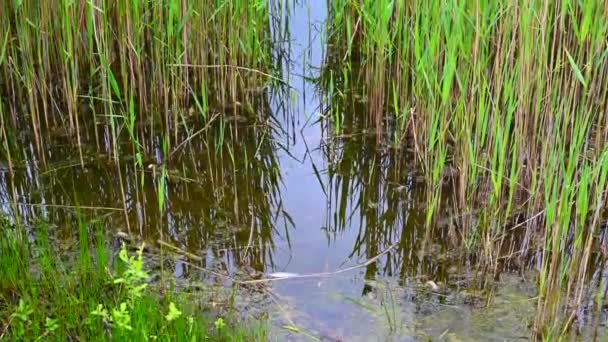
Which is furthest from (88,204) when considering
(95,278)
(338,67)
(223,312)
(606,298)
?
(606,298)

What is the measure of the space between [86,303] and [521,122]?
1.71 metres

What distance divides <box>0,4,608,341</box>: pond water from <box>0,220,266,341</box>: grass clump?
231 mm

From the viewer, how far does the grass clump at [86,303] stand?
1.93 metres

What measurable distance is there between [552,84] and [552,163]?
0.48 m

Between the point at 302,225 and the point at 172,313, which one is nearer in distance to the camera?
the point at 172,313

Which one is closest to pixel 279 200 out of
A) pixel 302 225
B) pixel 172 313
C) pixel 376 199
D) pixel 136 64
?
pixel 302 225

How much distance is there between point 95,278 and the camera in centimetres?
224

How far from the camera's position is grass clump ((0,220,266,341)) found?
1.93 m

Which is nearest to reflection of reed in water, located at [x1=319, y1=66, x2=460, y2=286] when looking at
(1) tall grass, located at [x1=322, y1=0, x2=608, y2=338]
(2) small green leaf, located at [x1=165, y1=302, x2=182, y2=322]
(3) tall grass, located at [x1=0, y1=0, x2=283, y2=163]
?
(1) tall grass, located at [x1=322, y1=0, x2=608, y2=338]

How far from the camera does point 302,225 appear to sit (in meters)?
2.91

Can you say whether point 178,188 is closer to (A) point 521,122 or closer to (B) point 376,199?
(B) point 376,199

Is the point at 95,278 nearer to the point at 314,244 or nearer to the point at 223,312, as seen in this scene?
the point at 223,312

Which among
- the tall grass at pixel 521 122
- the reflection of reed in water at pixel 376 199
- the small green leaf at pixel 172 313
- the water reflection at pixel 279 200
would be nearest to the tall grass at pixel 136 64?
the water reflection at pixel 279 200

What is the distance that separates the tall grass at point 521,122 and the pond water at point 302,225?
153mm
